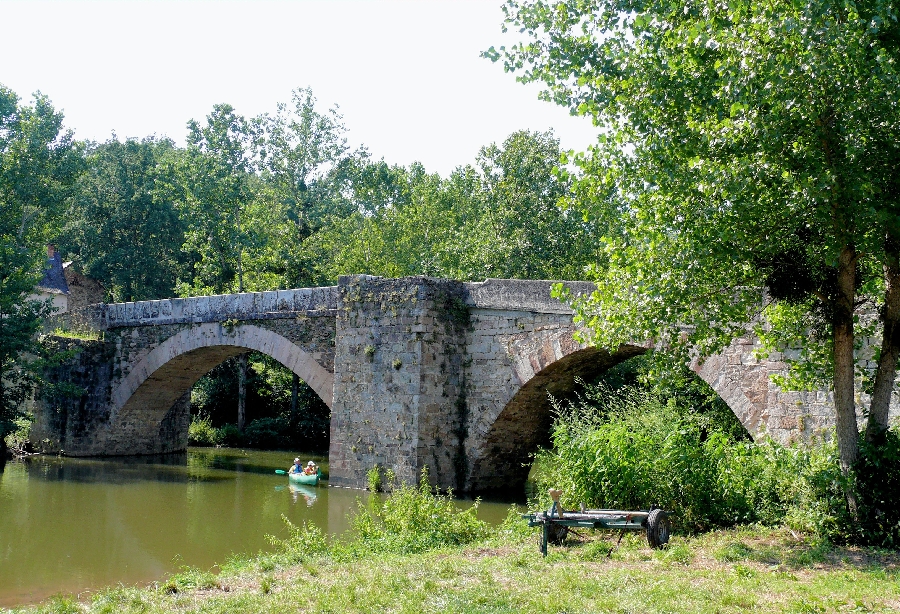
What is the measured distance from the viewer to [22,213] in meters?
16.1

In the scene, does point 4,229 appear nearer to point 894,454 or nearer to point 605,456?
point 605,456

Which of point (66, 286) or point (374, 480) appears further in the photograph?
point (66, 286)

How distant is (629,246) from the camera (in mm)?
7480

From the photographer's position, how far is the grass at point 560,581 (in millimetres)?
4852

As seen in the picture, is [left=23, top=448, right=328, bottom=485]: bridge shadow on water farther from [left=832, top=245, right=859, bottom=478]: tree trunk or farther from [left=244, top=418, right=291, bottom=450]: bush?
[left=832, top=245, right=859, bottom=478]: tree trunk

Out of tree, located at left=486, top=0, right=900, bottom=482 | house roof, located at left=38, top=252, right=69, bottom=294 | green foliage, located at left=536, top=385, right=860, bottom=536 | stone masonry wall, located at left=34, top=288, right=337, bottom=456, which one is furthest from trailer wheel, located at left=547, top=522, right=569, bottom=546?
house roof, located at left=38, top=252, right=69, bottom=294

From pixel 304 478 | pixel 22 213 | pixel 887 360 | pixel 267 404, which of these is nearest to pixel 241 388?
pixel 267 404

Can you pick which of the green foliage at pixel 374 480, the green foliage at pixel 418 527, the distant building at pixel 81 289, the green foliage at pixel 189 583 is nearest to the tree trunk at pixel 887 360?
the green foliage at pixel 418 527

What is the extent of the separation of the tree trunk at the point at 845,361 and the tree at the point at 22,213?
1306cm

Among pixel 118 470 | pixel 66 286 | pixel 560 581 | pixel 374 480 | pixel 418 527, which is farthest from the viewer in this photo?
pixel 66 286

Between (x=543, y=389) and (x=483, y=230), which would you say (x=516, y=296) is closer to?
(x=543, y=389)

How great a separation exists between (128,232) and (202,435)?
11042 mm

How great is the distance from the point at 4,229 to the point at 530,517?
41.9 feet

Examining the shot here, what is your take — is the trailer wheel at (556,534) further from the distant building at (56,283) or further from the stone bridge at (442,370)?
the distant building at (56,283)
